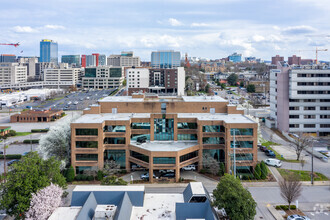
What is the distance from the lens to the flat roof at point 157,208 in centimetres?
2661

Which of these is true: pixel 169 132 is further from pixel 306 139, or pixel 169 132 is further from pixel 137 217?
pixel 306 139

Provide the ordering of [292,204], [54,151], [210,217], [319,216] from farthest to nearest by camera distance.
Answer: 1. [54,151]
2. [292,204]
3. [319,216]
4. [210,217]

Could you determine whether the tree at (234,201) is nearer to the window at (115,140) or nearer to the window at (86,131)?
the window at (115,140)

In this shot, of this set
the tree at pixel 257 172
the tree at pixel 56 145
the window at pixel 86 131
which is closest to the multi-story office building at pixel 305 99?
the tree at pixel 257 172

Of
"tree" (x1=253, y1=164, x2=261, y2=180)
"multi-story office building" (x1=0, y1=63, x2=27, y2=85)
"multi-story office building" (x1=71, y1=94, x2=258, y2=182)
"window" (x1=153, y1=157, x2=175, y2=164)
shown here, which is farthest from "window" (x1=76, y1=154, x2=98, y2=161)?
"multi-story office building" (x1=0, y1=63, x2=27, y2=85)

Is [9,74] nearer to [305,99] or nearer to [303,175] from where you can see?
[305,99]

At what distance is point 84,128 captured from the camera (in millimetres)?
42344

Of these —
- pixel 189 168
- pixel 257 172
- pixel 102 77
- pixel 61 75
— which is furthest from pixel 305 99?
pixel 61 75

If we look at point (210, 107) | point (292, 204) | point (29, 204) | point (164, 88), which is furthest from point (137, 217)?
point (164, 88)

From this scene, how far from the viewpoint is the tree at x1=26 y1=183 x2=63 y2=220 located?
2656 centimetres

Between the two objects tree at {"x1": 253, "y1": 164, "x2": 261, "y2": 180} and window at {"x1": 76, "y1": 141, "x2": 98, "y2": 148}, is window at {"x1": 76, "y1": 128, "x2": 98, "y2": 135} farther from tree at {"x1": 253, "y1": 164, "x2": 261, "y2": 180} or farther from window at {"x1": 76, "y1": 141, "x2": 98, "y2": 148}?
tree at {"x1": 253, "y1": 164, "x2": 261, "y2": 180}

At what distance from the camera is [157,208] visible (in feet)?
92.5

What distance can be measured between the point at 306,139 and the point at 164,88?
91.0 meters

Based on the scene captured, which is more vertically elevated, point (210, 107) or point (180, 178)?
point (210, 107)
